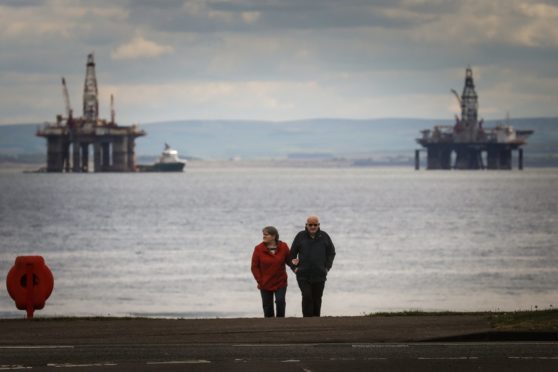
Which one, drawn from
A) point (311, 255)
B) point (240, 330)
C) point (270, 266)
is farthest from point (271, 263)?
point (240, 330)

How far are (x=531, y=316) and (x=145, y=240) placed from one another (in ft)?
203

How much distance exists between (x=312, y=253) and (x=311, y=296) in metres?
0.82

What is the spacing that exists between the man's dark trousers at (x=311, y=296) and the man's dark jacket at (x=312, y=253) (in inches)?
10.4

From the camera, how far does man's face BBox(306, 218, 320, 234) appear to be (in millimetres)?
21859

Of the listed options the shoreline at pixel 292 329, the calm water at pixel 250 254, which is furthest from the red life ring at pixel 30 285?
the calm water at pixel 250 254

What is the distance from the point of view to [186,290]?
48.4m

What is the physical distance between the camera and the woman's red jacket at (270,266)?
73.8 feet

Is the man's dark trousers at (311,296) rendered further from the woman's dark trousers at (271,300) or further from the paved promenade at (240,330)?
the paved promenade at (240,330)

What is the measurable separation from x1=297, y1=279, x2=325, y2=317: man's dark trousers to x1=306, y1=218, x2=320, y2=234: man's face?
91 centimetres

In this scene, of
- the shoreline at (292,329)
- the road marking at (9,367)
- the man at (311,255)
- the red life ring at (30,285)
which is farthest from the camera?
the red life ring at (30,285)

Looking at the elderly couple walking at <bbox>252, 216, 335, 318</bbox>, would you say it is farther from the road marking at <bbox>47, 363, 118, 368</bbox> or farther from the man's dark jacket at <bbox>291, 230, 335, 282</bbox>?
the road marking at <bbox>47, 363, 118, 368</bbox>

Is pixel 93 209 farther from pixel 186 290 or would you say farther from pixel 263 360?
pixel 263 360

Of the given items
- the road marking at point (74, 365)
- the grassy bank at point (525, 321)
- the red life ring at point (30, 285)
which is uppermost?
the red life ring at point (30, 285)

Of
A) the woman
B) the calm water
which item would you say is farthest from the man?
the calm water
